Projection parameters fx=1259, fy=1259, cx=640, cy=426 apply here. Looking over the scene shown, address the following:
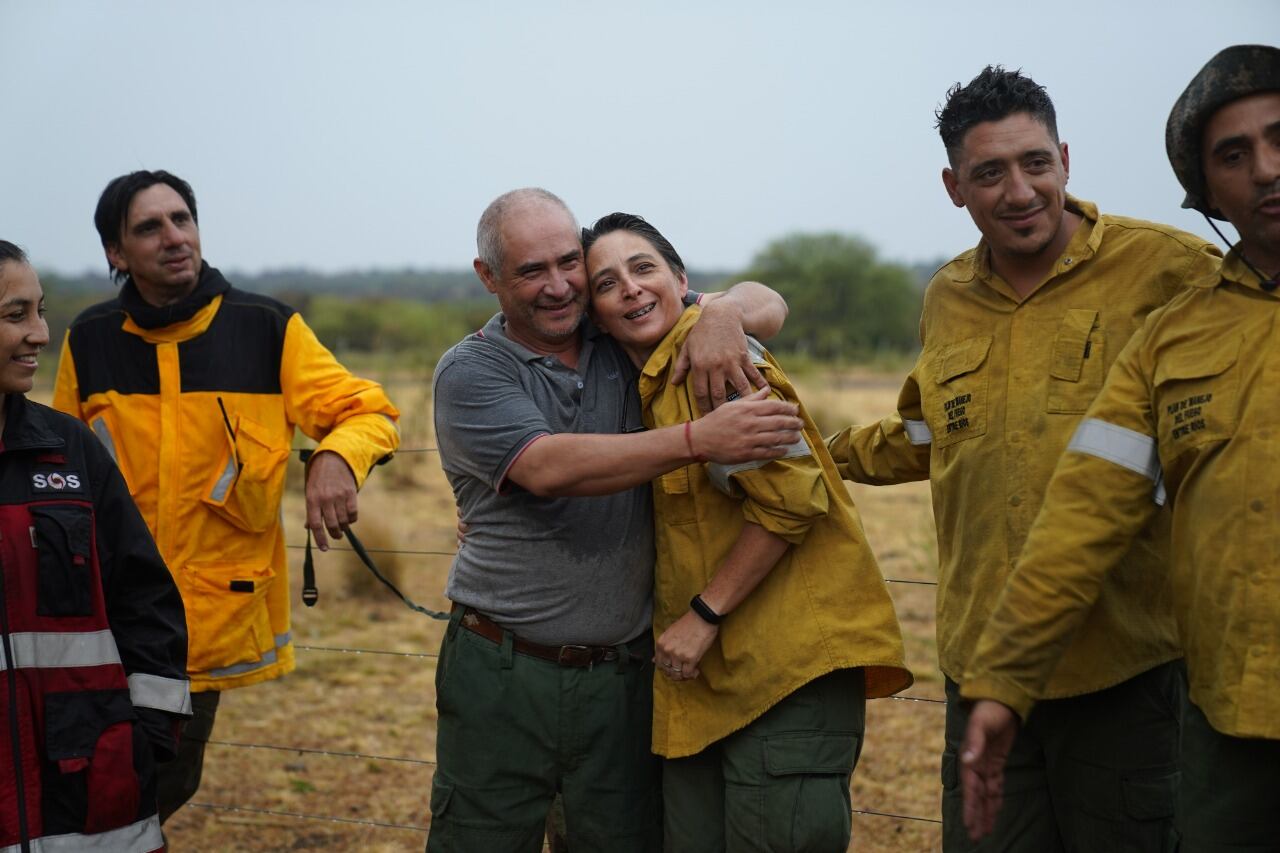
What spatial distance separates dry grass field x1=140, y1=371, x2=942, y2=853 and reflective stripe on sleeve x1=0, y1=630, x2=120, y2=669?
1407mm

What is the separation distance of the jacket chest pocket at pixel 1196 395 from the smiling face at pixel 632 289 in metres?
1.25

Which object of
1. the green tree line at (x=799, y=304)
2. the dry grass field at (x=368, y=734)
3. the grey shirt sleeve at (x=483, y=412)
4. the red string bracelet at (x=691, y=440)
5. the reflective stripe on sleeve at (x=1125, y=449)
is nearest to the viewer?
the reflective stripe on sleeve at (x=1125, y=449)

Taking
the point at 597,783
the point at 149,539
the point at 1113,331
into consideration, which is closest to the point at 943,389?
the point at 1113,331

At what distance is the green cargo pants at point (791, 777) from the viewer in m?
2.98

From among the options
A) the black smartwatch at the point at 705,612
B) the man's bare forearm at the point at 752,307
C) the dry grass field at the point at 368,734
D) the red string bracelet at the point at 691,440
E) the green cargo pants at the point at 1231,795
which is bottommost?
the dry grass field at the point at 368,734

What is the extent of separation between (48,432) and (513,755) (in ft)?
4.53

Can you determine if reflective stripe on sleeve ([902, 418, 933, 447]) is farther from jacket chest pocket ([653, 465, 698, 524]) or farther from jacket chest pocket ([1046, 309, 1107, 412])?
jacket chest pocket ([653, 465, 698, 524])

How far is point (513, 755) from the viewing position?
10.7 ft

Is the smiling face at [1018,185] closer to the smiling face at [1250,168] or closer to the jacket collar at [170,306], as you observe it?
the smiling face at [1250,168]

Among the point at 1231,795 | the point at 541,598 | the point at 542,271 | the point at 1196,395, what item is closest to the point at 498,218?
the point at 542,271

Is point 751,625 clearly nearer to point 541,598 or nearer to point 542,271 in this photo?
point 541,598

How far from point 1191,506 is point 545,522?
1539 millimetres

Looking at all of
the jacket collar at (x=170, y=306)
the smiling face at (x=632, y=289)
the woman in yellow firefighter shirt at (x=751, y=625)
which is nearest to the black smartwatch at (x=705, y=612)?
the woman in yellow firefighter shirt at (x=751, y=625)

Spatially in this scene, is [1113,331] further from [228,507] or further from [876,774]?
[876,774]
